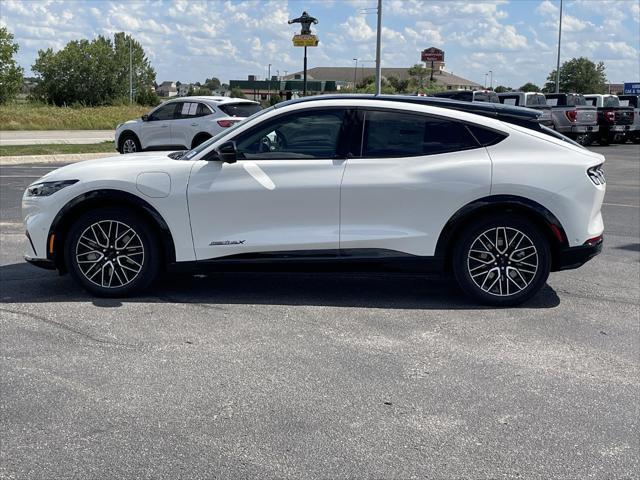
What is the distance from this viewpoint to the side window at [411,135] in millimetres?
6211

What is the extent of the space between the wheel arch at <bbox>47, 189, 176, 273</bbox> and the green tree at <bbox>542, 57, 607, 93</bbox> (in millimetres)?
99114

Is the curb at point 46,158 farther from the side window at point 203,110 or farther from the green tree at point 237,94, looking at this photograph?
the green tree at point 237,94

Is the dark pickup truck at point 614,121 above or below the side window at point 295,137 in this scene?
above

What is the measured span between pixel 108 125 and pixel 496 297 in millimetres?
39616

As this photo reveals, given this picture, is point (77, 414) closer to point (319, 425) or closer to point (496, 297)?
point (319, 425)

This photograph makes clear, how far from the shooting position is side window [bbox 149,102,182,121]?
19.3 meters

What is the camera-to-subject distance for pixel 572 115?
92.8 feet

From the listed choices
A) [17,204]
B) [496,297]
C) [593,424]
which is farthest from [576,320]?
[17,204]

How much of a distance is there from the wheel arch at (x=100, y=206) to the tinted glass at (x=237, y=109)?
1277 cm

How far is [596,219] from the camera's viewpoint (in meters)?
6.30

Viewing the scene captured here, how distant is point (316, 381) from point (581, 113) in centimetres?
2625

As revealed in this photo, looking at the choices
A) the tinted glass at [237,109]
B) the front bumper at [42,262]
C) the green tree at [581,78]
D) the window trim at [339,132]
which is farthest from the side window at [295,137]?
the green tree at [581,78]

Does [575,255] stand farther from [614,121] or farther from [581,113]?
[614,121]

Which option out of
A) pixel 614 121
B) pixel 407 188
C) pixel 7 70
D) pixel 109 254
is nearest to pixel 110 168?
pixel 109 254
